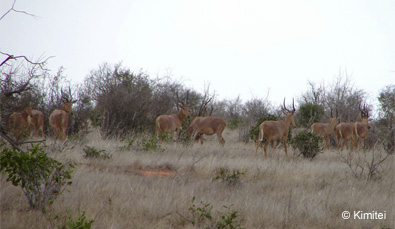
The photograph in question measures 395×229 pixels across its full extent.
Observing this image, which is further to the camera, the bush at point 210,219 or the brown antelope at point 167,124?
the brown antelope at point 167,124

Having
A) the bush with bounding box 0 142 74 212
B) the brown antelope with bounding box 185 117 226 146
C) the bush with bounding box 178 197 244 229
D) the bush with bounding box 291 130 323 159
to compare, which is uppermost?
the brown antelope with bounding box 185 117 226 146

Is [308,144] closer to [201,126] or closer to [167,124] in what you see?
[201,126]

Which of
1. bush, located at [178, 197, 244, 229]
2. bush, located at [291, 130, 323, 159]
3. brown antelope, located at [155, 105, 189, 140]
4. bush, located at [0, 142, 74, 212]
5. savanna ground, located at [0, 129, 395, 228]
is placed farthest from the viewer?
brown antelope, located at [155, 105, 189, 140]

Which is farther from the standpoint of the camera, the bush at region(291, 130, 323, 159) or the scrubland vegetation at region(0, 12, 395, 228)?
the bush at region(291, 130, 323, 159)

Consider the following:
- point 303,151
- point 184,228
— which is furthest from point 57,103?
point 184,228

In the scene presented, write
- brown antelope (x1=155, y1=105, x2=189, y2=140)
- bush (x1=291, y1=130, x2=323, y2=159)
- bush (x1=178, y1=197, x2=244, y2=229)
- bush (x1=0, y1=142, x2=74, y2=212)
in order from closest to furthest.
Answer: bush (x1=0, y1=142, x2=74, y2=212) < bush (x1=178, y1=197, x2=244, y2=229) < bush (x1=291, y1=130, x2=323, y2=159) < brown antelope (x1=155, y1=105, x2=189, y2=140)

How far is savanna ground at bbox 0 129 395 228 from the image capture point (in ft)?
15.7

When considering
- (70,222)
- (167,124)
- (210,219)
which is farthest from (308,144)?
(70,222)

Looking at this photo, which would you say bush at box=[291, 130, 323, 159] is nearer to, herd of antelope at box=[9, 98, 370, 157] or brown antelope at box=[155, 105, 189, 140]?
herd of antelope at box=[9, 98, 370, 157]

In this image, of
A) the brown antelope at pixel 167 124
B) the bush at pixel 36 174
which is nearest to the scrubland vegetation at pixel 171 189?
the bush at pixel 36 174

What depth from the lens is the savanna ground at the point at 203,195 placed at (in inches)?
188

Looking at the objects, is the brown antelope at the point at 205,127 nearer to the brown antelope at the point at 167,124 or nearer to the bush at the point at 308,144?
the brown antelope at the point at 167,124

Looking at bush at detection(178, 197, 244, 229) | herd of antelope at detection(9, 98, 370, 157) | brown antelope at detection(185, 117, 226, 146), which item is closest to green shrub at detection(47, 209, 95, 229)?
bush at detection(178, 197, 244, 229)

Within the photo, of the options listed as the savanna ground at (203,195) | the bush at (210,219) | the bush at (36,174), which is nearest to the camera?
the bush at (36,174)
